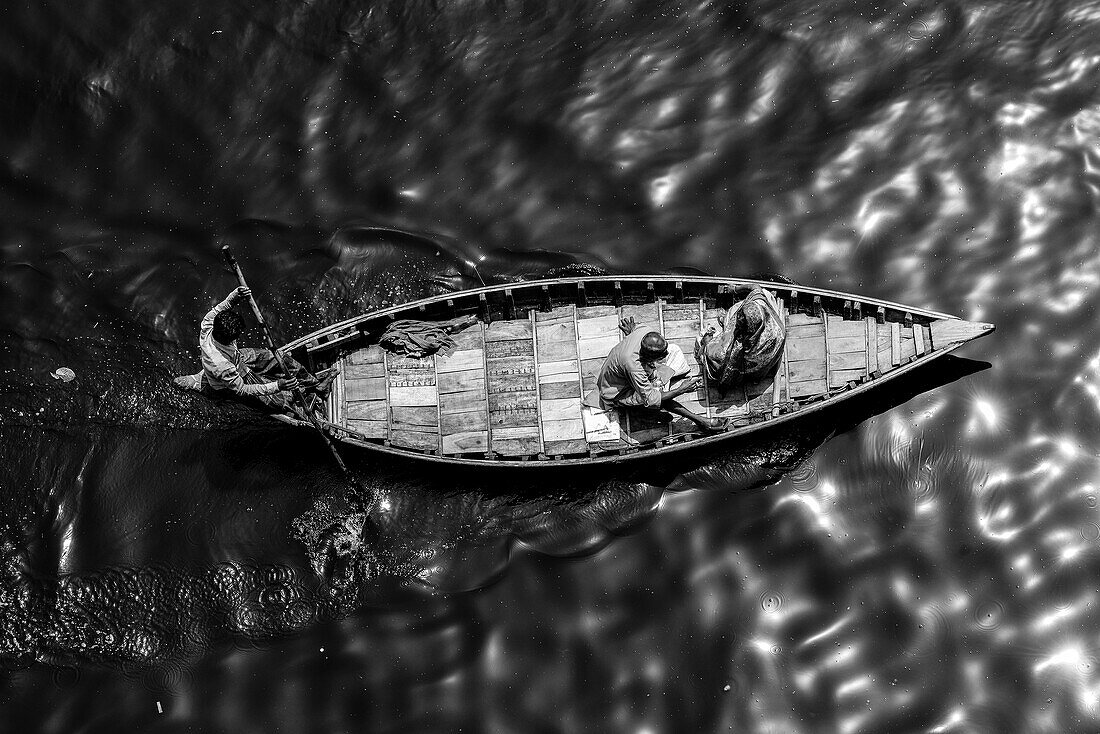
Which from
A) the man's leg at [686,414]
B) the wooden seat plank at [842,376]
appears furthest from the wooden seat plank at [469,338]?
the wooden seat plank at [842,376]

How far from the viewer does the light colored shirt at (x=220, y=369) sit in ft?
42.4

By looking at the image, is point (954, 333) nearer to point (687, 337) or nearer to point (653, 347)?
point (687, 337)

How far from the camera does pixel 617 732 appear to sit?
14242 millimetres

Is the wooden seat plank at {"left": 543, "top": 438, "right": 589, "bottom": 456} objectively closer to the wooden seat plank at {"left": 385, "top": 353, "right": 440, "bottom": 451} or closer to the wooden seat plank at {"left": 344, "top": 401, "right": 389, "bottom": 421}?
the wooden seat plank at {"left": 385, "top": 353, "right": 440, "bottom": 451}

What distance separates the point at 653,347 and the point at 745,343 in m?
1.92

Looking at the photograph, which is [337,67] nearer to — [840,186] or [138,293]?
[138,293]

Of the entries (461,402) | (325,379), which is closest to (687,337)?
(461,402)

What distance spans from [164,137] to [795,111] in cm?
1311

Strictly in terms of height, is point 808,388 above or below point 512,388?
below

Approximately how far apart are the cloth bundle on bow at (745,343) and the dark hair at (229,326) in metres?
8.83

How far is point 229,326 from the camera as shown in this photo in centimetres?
1564

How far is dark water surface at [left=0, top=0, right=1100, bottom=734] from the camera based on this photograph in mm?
14461

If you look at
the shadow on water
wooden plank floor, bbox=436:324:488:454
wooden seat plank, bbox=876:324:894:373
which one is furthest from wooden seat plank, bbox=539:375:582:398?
wooden seat plank, bbox=876:324:894:373

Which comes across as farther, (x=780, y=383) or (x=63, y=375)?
(x=63, y=375)
